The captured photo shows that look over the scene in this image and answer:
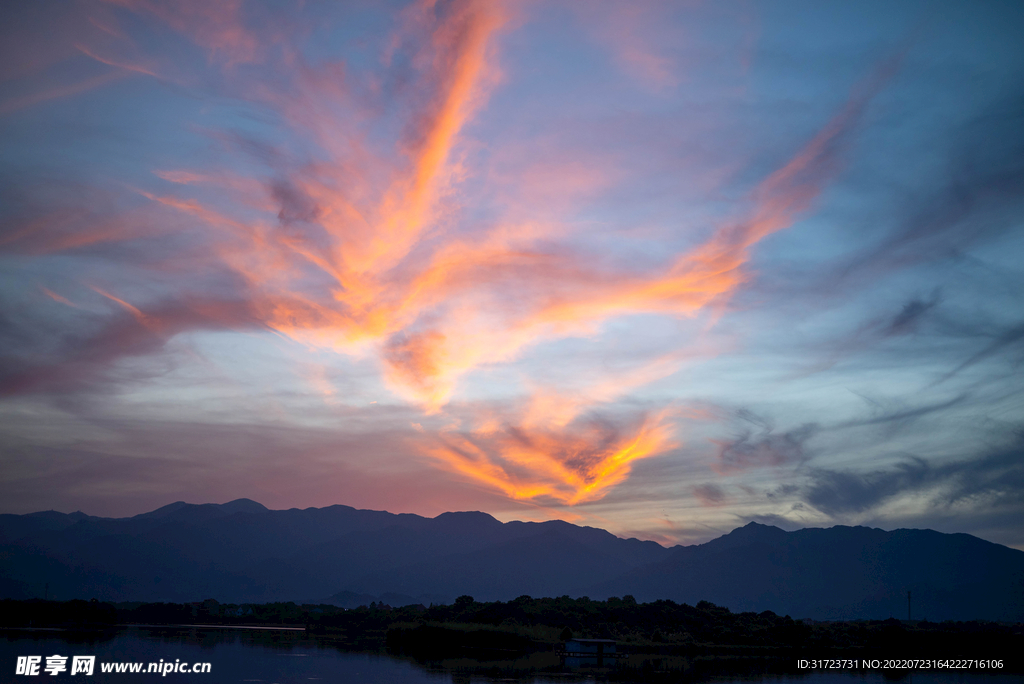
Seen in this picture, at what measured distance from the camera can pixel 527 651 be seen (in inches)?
4035

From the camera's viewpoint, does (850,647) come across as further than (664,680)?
Yes

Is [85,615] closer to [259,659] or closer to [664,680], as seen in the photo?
[259,659]

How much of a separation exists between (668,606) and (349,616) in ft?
263

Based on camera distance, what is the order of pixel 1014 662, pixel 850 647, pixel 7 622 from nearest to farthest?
pixel 1014 662 < pixel 850 647 < pixel 7 622

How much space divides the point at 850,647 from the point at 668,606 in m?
35.2

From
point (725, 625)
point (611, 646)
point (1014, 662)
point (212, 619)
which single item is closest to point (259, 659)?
point (611, 646)

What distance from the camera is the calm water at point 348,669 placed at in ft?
189

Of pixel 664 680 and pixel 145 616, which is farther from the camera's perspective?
pixel 145 616

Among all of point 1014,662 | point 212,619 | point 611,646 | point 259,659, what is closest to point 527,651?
point 611,646

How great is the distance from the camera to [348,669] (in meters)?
68.0

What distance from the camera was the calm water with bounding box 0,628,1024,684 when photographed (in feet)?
189

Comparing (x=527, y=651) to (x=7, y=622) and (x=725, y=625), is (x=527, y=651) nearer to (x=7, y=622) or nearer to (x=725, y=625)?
(x=725, y=625)

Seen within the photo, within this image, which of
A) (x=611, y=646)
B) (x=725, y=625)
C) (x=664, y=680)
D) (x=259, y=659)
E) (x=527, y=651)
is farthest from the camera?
(x=725, y=625)

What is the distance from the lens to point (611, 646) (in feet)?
281
